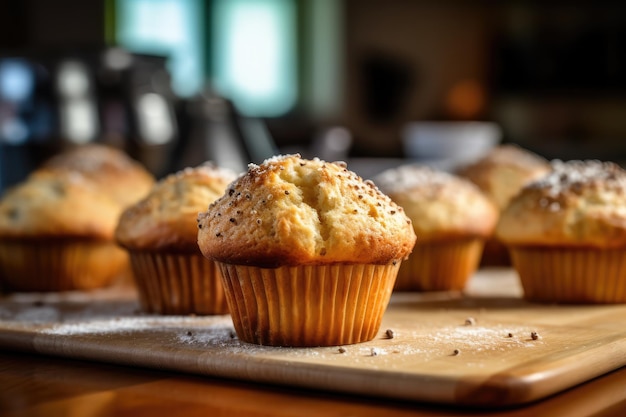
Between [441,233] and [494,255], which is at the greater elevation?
[441,233]

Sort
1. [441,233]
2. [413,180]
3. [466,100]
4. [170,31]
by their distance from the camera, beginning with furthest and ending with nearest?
[466,100]
[170,31]
[413,180]
[441,233]

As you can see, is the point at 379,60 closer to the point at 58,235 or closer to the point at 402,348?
the point at 58,235

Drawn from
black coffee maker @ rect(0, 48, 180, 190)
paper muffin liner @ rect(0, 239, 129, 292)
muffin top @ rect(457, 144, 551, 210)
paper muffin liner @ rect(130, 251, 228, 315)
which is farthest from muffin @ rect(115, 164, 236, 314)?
muffin top @ rect(457, 144, 551, 210)

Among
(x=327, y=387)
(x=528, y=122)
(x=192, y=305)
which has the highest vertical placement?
(x=327, y=387)

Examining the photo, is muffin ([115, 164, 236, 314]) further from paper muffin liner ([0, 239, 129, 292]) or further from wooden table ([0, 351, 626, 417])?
wooden table ([0, 351, 626, 417])

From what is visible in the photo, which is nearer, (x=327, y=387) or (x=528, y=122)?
(x=327, y=387)

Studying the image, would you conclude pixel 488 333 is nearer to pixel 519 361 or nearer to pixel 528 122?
pixel 519 361

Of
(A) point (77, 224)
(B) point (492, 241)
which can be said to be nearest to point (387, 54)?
(B) point (492, 241)

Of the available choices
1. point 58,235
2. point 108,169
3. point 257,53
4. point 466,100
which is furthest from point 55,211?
point 466,100
